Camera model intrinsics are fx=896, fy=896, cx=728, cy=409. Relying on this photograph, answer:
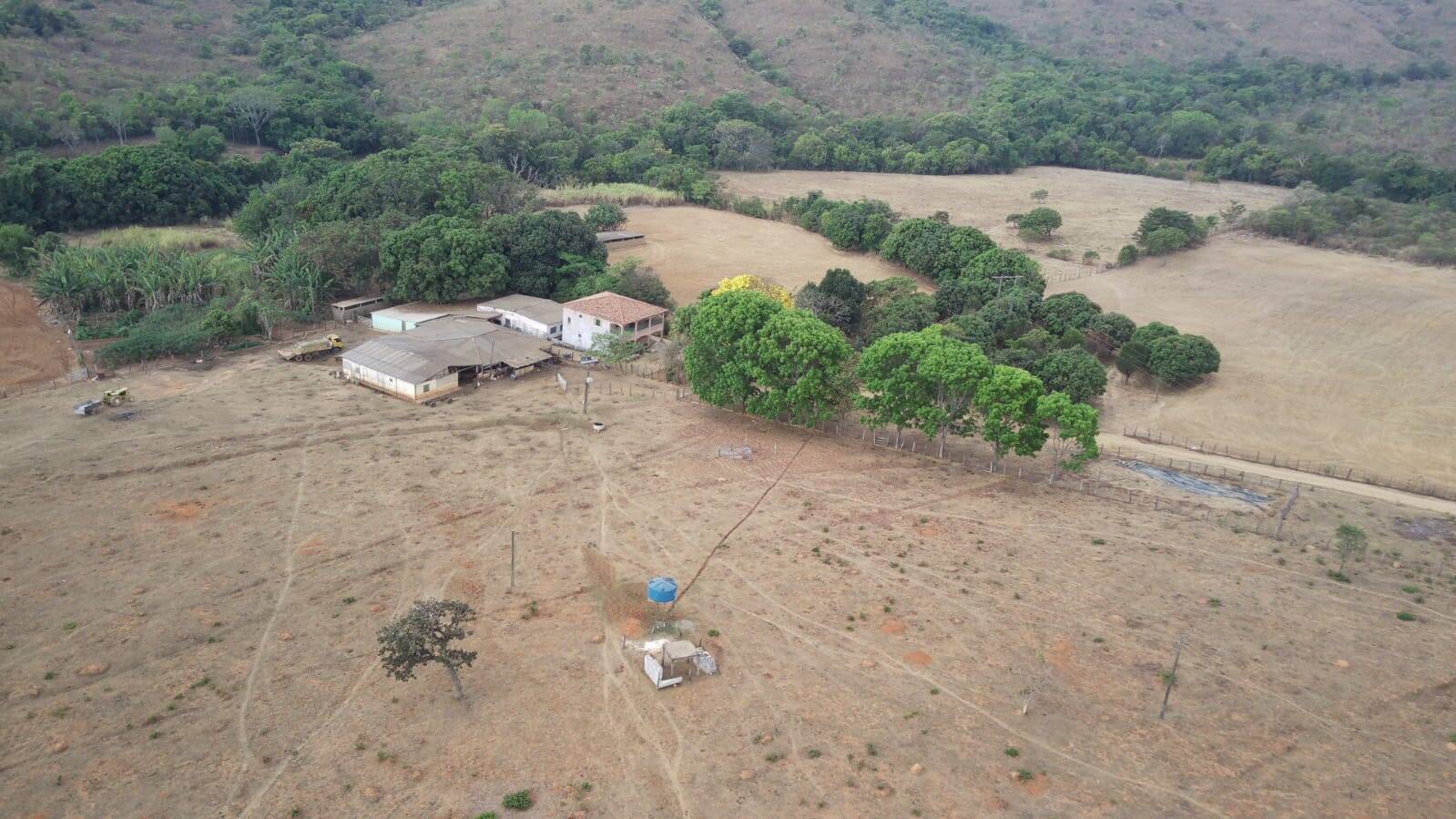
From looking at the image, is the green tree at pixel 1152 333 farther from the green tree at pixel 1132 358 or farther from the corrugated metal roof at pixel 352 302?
the corrugated metal roof at pixel 352 302

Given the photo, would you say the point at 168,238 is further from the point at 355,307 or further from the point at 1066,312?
the point at 1066,312

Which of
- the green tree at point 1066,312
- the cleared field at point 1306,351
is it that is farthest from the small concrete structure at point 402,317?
the cleared field at point 1306,351

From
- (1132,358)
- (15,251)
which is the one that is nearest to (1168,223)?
(1132,358)

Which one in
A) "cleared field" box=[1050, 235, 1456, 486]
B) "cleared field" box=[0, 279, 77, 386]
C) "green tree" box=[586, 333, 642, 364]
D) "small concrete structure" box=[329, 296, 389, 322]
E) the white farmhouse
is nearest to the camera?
"cleared field" box=[0, 279, 77, 386]

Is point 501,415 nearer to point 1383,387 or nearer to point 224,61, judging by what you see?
point 1383,387

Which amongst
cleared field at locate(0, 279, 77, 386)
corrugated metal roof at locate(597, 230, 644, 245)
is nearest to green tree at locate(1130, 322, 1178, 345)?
corrugated metal roof at locate(597, 230, 644, 245)

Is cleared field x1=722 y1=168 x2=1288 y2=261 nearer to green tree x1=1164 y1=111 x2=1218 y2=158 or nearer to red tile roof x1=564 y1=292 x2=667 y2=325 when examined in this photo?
green tree x1=1164 y1=111 x2=1218 y2=158

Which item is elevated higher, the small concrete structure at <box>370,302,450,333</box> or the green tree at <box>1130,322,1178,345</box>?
the green tree at <box>1130,322,1178,345</box>
